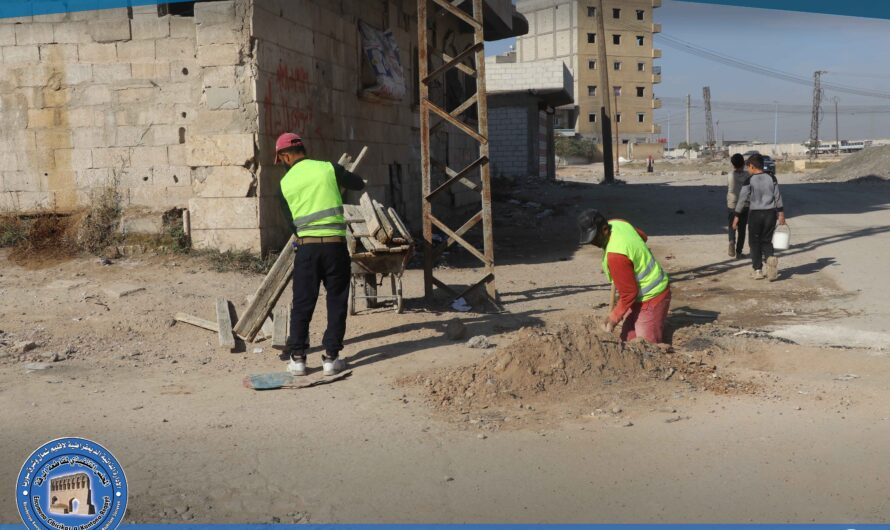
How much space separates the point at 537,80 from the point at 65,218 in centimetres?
2670

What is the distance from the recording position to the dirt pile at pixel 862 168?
1486 inches

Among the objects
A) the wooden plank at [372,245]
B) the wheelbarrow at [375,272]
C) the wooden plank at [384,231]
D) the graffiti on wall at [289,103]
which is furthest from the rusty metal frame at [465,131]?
the graffiti on wall at [289,103]

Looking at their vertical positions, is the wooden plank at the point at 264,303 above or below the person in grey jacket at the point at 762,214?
below

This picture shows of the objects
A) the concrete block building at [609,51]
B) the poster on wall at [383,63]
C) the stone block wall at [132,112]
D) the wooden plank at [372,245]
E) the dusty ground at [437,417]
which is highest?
the concrete block building at [609,51]

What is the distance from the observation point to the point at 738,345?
6.85m

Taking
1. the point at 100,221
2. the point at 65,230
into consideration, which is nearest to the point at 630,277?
the point at 100,221

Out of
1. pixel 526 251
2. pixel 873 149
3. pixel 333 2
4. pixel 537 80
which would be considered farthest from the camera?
pixel 873 149

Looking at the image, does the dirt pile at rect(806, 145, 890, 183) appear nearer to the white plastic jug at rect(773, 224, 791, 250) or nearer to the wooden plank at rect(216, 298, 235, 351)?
the white plastic jug at rect(773, 224, 791, 250)

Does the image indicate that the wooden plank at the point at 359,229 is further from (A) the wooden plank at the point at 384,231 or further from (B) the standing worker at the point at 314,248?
(B) the standing worker at the point at 314,248

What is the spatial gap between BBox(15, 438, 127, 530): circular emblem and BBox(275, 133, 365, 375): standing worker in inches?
102

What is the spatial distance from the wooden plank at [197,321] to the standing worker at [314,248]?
64.3 inches

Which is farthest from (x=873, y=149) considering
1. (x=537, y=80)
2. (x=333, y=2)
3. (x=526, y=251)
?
(x=333, y=2)

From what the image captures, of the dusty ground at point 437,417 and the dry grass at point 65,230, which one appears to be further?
the dry grass at point 65,230

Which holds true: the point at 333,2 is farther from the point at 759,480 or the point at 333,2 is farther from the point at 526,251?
the point at 759,480
